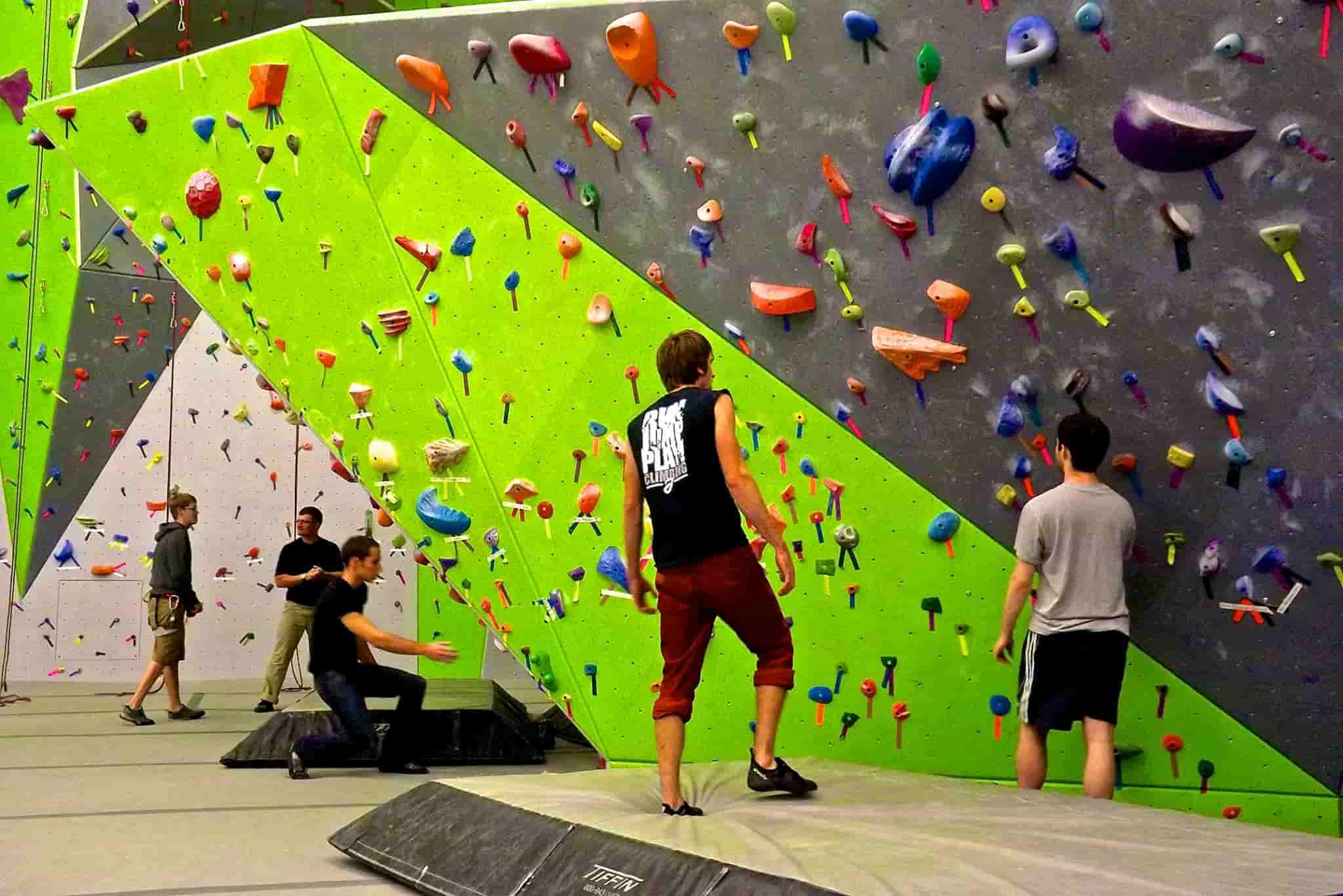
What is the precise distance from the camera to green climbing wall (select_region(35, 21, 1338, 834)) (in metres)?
4.74

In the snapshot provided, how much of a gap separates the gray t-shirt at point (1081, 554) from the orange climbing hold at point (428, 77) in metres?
2.84

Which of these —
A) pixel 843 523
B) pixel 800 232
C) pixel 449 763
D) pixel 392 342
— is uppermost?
pixel 800 232

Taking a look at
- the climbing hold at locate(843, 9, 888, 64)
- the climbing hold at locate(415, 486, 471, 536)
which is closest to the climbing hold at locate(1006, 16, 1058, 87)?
the climbing hold at locate(843, 9, 888, 64)

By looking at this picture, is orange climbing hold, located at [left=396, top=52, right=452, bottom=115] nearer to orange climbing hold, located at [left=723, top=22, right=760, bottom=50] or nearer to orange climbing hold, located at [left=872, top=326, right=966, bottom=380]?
orange climbing hold, located at [left=723, top=22, right=760, bottom=50]

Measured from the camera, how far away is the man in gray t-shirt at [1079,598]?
4172mm

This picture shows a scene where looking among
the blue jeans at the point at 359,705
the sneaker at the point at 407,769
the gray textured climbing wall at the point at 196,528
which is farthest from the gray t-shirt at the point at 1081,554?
the gray textured climbing wall at the point at 196,528

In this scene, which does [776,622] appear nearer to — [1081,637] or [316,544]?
[1081,637]

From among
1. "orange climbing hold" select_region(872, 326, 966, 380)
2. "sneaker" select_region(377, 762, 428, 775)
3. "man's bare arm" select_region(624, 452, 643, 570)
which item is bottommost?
"sneaker" select_region(377, 762, 428, 775)

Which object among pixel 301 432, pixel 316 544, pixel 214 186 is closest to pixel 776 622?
pixel 214 186

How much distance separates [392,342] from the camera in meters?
5.75

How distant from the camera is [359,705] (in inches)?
240

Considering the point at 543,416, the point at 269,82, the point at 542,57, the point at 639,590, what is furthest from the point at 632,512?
the point at 269,82

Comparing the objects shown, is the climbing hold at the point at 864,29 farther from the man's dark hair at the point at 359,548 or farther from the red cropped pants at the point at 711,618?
the man's dark hair at the point at 359,548

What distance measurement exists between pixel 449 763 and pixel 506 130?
2919 millimetres
